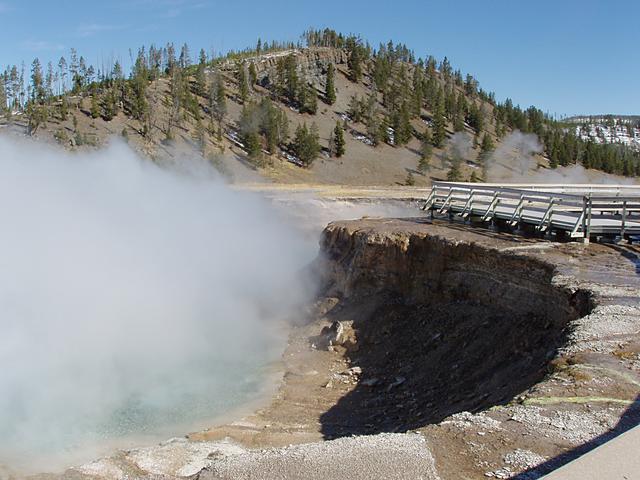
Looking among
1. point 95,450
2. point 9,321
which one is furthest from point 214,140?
point 95,450

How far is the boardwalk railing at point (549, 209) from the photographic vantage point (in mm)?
14016

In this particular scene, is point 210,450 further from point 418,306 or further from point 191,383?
point 418,306

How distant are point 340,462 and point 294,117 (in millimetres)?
79943

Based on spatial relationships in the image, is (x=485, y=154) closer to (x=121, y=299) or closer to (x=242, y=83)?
(x=242, y=83)

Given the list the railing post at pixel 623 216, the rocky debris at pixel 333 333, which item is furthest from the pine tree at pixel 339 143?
the railing post at pixel 623 216

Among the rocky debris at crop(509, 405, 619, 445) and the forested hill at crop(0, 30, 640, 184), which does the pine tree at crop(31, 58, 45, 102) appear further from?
the rocky debris at crop(509, 405, 619, 445)

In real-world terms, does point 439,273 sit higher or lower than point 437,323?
higher

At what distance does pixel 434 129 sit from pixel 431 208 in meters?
68.8

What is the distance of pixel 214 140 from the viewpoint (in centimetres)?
6606

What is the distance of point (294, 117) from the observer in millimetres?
82500

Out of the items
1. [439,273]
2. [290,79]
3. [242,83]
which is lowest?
[439,273]

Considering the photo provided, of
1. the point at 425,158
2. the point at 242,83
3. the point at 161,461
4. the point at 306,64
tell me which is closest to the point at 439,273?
the point at 161,461

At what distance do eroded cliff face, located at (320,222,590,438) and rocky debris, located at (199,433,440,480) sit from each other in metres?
3.15

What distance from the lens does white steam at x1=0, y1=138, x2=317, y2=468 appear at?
38.2 feet
